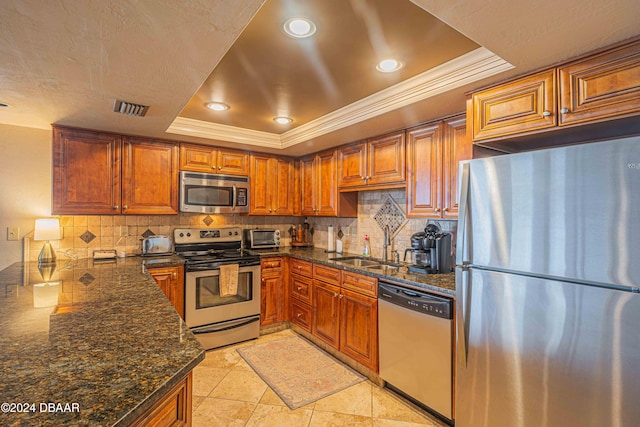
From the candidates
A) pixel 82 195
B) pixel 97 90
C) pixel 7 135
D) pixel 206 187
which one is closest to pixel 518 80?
pixel 97 90

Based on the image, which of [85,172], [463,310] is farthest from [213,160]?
[463,310]

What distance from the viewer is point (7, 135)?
2.79 metres

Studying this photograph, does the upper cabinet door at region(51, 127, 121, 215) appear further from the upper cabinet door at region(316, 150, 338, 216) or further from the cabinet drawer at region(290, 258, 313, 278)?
the upper cabinet door at region(316, 150, 338, 216)

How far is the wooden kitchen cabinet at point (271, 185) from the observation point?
3.88 m

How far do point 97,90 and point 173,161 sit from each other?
56.6 inches

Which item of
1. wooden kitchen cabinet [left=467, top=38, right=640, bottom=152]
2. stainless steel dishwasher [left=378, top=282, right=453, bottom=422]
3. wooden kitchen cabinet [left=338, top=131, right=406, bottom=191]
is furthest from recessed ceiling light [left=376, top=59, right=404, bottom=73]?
stainless steel dishwasher [left=378, top=282, right=453, bottom=422]

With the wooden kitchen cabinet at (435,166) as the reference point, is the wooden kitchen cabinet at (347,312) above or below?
below

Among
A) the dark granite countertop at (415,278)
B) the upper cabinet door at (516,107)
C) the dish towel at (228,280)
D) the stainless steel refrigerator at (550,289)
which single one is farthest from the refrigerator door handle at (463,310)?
the dish towel at (228,280)

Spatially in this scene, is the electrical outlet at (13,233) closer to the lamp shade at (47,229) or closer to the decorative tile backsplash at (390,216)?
the lamp shade at (47,229)

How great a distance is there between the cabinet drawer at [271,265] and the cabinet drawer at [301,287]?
197 mm

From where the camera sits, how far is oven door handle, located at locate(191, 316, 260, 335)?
10.2 feet

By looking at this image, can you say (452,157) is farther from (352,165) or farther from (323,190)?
(323,190)

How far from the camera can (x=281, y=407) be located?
226 cm

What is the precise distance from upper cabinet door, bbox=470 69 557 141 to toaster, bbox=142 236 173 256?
10.3 feet
